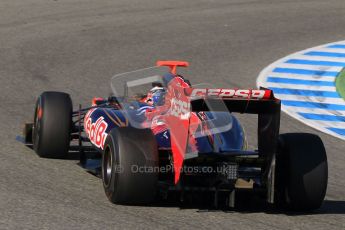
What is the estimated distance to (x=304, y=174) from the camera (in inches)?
313

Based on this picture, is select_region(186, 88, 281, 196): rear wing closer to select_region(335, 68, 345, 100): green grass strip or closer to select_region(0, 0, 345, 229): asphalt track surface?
select_region(0, 0, 345, 229): asphalt track surface

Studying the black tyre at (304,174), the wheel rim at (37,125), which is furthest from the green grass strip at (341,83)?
the black tyre at (304,174)

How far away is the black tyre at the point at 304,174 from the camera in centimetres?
796

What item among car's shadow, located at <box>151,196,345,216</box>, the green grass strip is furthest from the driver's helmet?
the green grass strip

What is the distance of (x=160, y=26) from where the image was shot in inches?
759

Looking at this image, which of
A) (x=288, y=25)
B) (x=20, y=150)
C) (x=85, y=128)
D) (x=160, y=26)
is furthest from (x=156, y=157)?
(x=288, y=25)

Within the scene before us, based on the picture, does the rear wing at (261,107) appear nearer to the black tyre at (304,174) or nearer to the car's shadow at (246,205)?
the black tyre at (304,174)

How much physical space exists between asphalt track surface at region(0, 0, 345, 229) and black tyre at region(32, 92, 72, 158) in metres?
0.14

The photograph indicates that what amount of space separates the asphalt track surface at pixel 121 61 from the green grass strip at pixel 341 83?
1380 millimetres

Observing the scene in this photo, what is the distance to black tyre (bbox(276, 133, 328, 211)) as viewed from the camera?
7961mm

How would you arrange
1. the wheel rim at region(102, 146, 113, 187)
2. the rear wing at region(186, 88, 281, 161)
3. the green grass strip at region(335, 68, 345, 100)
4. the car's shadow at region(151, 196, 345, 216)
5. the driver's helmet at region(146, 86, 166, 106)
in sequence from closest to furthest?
1. the rear wing at region(186, 88, 281, 161)
2. the car's shadow at region(151, 196, 345, 216)
3. the wheel rim at region(102, 146, 113, 187)
4. the driver's helmet at region(146, 86, 166, 106)
5. the green grass strip at region(335, 68, 345, 100)

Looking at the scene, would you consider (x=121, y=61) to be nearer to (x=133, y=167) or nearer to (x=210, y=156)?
(x=210, y=156)

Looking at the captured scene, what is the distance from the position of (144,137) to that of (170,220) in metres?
0.79

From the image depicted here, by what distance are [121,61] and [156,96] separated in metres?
6.96
